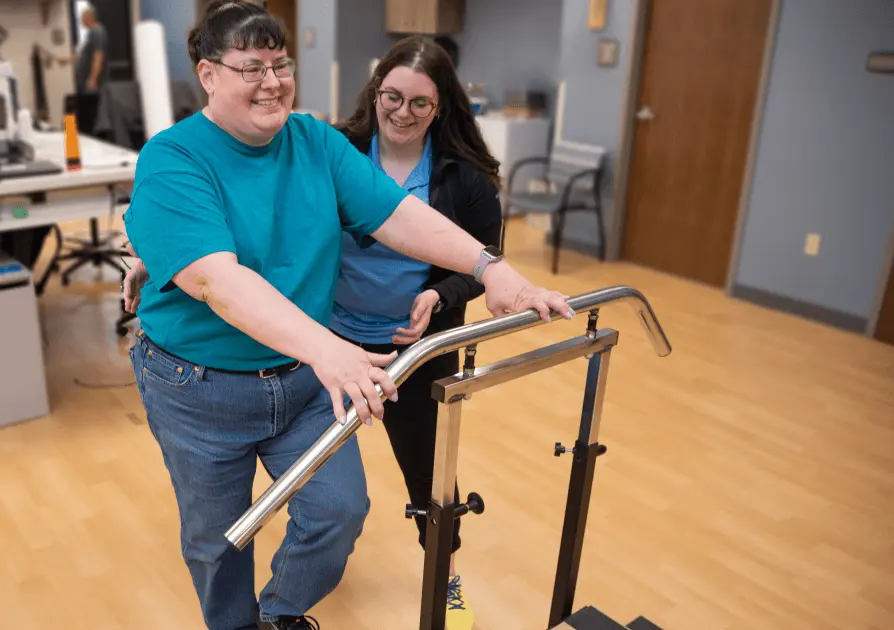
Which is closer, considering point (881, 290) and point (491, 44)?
point (881, 290)

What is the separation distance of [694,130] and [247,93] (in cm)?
427

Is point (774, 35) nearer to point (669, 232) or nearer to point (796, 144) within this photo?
point (796, 144)

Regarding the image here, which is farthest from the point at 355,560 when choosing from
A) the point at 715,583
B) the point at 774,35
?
the point at 774,35

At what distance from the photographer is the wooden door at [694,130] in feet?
15.6

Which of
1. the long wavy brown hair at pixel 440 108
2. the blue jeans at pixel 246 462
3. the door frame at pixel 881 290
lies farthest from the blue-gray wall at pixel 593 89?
the blue jeans at pixel 246 462

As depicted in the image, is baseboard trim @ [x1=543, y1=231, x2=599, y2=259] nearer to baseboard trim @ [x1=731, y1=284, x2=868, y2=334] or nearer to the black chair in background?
the black chair in background

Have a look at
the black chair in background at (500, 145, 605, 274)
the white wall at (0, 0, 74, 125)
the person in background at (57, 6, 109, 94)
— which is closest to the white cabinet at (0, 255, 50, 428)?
the black chair in background at (500, 145, 605, 274)

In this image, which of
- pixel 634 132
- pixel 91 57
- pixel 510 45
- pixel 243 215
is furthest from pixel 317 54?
pixel 243 215

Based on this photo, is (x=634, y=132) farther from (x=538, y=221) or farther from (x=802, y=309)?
(x=802, y=309)

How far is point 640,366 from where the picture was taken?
3820mm

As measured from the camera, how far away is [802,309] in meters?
4.64

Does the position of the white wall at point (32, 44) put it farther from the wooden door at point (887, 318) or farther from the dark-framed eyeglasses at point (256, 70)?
the dark-framed eyeglasses at point (256, 70)

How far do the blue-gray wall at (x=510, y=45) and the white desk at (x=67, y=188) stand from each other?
3.82 metres

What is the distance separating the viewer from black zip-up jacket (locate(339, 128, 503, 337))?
182 centimetres
